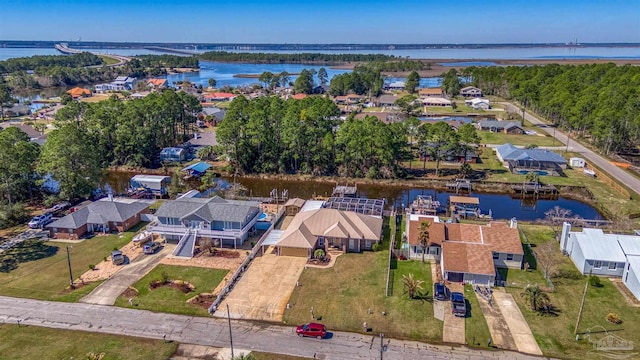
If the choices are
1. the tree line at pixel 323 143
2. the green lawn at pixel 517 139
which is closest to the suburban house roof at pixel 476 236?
the tree line at pixel 323 143

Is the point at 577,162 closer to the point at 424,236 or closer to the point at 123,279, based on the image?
the point at 424,236

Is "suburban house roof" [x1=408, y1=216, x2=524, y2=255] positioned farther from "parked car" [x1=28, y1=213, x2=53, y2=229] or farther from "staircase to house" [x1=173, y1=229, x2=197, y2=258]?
"parked car" [x1=28, y1=213, x2=53, y2=229]

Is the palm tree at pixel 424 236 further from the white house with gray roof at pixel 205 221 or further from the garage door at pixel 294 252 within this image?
the white house with gray roof at pixel 205 221

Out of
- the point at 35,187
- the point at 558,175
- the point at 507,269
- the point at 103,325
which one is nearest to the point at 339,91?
the point at 558,175

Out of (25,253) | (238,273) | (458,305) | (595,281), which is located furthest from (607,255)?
(25,253)

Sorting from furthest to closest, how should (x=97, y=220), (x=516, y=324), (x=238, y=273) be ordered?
1. (x=97, y=220)
2. (x=238, y=273)
3. (x=516, y=324)

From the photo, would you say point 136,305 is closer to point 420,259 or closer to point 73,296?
point 73,296
